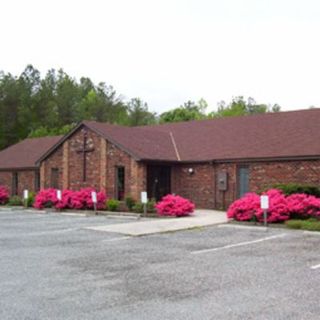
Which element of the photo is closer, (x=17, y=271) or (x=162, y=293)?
(x=162, y=293)

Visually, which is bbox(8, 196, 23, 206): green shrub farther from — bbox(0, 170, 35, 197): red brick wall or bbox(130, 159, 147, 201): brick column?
bbox(130, 159, 147, 201): brick column

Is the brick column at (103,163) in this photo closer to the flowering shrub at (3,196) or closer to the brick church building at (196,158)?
the brick church building at (196,158)

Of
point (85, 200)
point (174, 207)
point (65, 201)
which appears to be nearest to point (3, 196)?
point (65, 201)

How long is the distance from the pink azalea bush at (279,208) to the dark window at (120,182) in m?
8.18

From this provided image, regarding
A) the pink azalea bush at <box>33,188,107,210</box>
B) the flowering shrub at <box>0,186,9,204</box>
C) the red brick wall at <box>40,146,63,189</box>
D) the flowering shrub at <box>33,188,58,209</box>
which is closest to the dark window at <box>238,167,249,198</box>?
the pink azalea bush at <box>33,188,107,210</box>

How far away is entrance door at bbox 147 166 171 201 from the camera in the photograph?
24703mm

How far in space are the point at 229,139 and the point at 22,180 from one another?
1464cm

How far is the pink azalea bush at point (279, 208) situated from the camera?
1688cm

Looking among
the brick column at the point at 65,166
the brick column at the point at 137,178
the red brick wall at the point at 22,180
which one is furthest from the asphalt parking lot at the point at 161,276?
the red brick wall at the point at 22,180

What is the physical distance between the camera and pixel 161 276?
28.2ft

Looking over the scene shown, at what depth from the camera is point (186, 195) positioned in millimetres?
25391

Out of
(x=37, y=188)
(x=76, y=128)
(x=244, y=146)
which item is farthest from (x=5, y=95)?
(x=244, y=146)

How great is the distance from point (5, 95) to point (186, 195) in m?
34.2

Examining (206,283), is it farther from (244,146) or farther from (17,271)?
(244,146)
